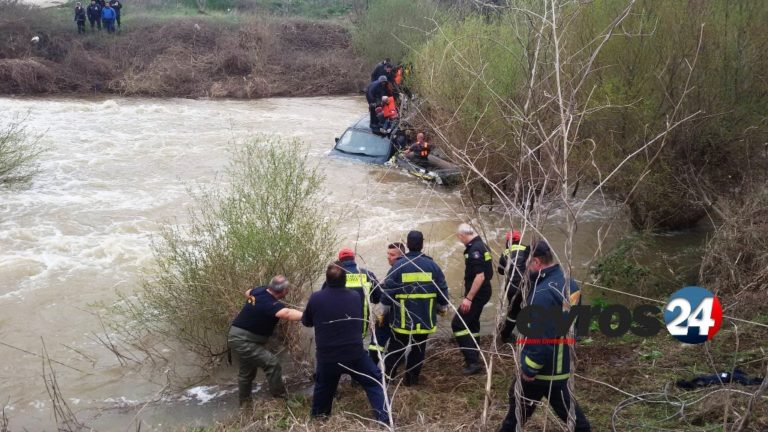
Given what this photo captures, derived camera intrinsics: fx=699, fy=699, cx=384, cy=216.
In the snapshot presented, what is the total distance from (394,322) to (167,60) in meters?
23.7

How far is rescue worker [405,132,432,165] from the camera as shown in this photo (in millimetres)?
13430

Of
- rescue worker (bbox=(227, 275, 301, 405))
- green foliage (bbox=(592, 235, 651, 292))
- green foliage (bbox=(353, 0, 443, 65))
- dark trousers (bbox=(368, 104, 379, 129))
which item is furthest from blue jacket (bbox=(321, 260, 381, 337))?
green foliage (bbox=(353, 0, 443, 65))

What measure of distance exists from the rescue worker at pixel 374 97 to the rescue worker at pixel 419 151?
1167 mm

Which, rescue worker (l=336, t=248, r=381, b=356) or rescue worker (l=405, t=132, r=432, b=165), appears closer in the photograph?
rescue worker (l=336, t=248, r=381, b=356)

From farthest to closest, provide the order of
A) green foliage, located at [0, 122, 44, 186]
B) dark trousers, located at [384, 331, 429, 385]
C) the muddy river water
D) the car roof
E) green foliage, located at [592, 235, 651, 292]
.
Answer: the car roof < green foliage, located at [0, 122, 44, 186] < green foliage, located at [592, 235, 651, 292] < the muddy river water < dark trousers, located at [384, 331, 429, 385]

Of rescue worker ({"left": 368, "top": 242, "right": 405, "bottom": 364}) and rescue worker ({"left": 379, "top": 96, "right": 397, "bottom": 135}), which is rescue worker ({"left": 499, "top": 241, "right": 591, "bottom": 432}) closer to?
rescue worker ({"left": 368, "top": 242, "right": 405, "bottom": 364})

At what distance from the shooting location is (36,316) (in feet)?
27.3

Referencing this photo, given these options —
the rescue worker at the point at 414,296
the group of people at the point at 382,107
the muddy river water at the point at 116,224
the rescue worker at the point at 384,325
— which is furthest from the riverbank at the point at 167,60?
the rescue worker at the point at 414,296

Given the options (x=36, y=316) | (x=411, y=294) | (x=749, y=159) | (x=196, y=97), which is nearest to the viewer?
(x=411, y=294)

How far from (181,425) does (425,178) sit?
24.6 feet

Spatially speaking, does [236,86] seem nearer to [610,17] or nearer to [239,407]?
[610,17]

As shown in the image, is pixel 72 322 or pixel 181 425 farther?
pixel 72 322

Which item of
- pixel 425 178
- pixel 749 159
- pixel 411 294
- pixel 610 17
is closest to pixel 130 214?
pixel 425 178

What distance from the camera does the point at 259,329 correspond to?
19.9 feet
